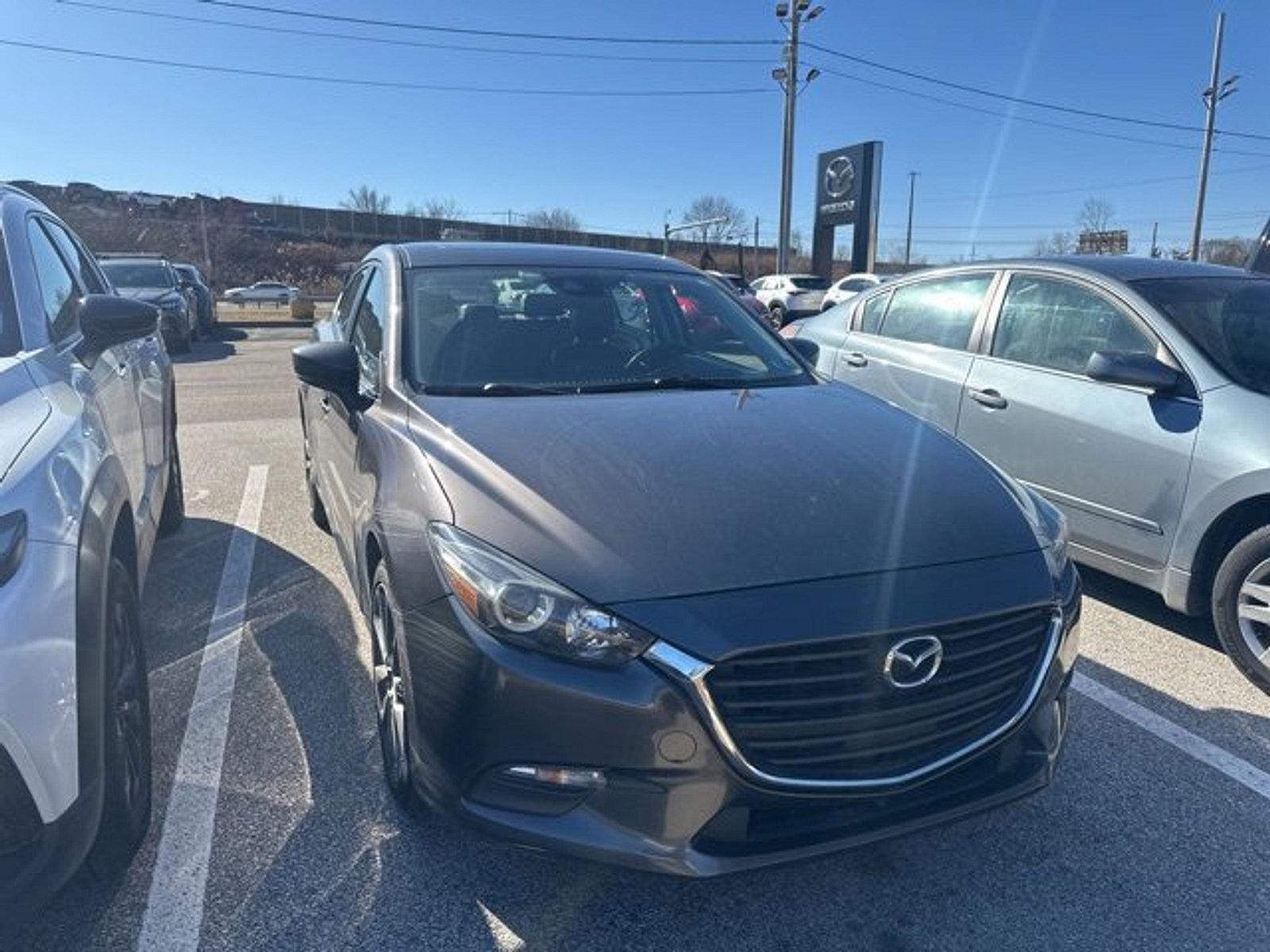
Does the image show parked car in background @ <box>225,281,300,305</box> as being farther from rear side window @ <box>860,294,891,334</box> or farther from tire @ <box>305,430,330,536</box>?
rear side window @ <box>860,294,891,334</box>

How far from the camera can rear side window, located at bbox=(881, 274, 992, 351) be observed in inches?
196

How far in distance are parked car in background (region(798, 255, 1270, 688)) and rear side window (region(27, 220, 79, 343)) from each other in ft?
13.2

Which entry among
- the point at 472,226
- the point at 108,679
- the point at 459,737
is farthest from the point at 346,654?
the point at 472,226

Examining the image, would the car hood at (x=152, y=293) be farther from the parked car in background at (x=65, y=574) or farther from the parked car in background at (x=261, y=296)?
the parked car in background at (x=261, y=296)

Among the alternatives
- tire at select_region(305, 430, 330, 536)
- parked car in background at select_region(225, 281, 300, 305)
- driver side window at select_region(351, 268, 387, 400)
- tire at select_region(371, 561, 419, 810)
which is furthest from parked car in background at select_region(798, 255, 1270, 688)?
parked car in background at select_region(225, 281, 300, 305)

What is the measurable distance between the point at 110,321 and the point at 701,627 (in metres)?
2.32

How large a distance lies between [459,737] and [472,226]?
62.5 meters

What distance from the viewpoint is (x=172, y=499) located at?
4938mm

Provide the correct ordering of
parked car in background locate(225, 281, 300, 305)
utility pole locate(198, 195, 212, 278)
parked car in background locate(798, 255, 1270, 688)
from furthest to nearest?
utility pole locate(198, 195, 212, 278), parked car in background locate(225, 281, 300, 305), parked car in background locate(798, 255, 1270, 688)

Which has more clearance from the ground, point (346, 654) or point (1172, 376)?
point (1172, 376)

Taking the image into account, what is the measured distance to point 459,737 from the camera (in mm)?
1987

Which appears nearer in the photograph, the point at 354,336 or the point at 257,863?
the point at 257,863

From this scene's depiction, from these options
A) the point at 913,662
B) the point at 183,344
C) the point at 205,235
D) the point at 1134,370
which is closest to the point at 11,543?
the point at 913,662

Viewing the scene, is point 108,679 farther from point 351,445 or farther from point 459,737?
point 351,445
